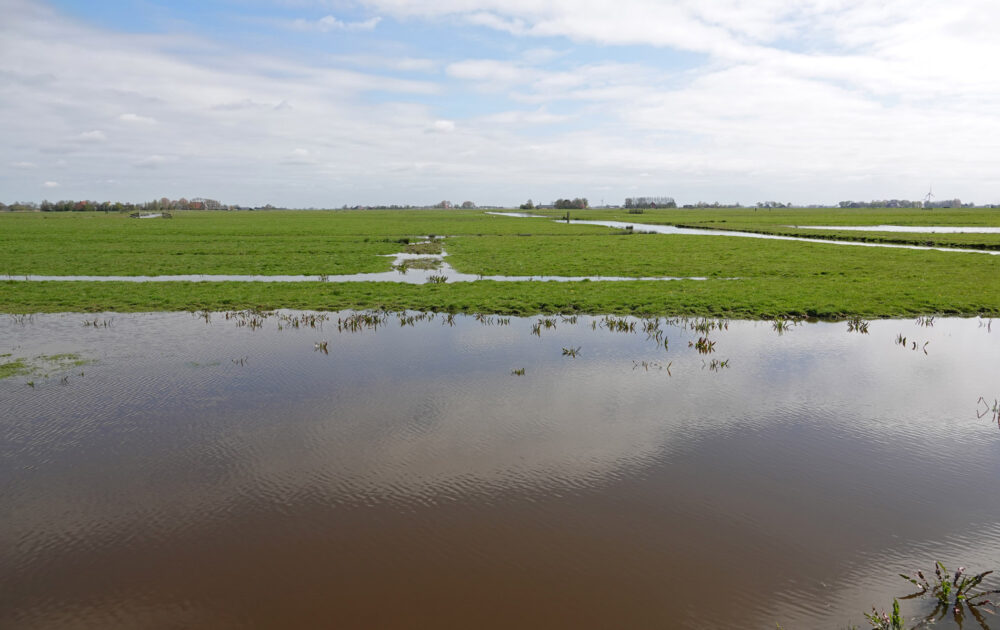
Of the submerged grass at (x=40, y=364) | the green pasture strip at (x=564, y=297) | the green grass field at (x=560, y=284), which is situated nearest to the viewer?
the submerged grass at (x=40, y=364)

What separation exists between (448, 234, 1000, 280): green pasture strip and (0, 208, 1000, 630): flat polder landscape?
1392 cm

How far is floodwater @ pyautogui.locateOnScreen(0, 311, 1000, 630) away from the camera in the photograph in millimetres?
7531

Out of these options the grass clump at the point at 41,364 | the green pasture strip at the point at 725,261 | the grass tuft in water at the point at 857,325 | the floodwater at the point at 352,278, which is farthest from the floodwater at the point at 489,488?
the green pasture strip at the point at 725,261

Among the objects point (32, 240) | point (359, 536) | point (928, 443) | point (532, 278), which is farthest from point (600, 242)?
point (32, 240)

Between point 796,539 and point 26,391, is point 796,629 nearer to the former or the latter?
point 796,539

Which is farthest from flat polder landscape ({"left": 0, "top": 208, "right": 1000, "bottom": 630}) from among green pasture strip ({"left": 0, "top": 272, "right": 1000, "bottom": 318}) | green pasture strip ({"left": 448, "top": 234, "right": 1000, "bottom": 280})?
green pasture strip ({"left": 448, "top": 234, "right": 1000, "bottom": 280})

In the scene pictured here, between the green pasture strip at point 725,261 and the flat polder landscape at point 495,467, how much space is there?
13923 mm

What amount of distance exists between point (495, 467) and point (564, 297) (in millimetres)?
19598

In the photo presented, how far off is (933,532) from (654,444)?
4.99m

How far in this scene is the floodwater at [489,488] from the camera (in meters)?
7.53

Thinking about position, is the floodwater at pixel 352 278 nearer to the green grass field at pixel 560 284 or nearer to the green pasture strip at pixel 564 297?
the green grass field at pixel 560 284

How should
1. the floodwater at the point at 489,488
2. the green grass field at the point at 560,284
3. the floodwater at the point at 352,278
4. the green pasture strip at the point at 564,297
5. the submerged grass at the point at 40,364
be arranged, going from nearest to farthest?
1. the floodwater at the point at 489,488
2. the submerged grass at the point at 40,364
3. the green pasture strip at the point at 564,297
4. the green grass field at the point at 560,284
5. the floodwater at the point at 352,278

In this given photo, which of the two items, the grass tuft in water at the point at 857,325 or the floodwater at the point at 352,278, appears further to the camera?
the floodwater at the point at 352,278

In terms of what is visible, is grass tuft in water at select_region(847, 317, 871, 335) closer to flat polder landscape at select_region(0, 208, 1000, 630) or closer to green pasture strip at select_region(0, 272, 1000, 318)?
flat polder landscape at select_region(0, 208, 1000, 630)
